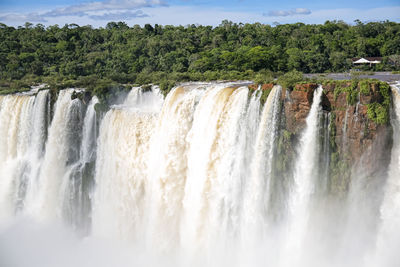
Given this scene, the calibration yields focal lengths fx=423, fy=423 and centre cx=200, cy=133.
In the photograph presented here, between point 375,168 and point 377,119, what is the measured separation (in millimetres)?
1703

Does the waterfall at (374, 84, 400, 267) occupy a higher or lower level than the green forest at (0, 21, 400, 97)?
lower

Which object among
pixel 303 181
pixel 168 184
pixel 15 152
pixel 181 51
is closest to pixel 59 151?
pixel 15 152

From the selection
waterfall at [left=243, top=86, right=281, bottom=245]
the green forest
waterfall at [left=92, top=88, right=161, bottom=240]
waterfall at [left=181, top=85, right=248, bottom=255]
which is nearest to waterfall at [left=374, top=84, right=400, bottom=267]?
waterfall at [left=243, top=86, right=281, bottom=245]

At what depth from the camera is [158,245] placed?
61.6 ft

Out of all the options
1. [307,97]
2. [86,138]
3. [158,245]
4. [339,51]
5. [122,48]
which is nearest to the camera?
[307,97]

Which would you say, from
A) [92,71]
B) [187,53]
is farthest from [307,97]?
[92,71]

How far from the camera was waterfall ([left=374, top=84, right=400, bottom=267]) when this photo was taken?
563 inches

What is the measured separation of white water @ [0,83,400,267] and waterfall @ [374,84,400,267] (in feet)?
0.11

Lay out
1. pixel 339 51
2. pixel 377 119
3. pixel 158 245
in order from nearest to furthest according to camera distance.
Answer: pixel 377 119, pixel 158 245, pixel 339 51

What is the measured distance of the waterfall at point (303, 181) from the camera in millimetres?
15180

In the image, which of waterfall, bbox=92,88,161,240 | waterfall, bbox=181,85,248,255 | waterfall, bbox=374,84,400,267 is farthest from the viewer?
waterfall, bbox=92,88,161,240

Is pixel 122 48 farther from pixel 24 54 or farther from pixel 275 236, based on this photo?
pixel 275 236

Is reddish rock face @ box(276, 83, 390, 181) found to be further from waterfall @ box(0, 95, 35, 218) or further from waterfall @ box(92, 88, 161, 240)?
waterfall @ box(0, 95, 35, 218)

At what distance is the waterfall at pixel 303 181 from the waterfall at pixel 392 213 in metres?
2.47
